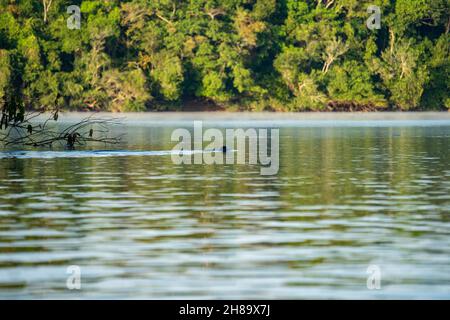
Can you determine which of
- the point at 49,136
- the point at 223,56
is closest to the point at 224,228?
the point at 49,136

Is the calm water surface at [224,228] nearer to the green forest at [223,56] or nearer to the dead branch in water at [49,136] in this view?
the dead branch in water at [49,136]

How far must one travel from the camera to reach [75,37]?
6644 centimetres

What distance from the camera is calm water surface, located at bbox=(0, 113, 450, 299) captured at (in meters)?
12.1

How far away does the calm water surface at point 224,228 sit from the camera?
12070 millimetres

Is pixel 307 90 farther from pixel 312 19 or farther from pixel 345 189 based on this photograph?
pixel 345 189

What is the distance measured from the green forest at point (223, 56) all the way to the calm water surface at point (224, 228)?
37271 mm

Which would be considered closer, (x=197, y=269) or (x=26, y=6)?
(x=197, y=269)

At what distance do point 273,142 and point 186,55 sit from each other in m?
31.5

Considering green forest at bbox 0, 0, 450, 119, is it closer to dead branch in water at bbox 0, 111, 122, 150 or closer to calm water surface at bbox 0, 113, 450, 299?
dead branch in water at bbox 0, 111, 122, 150

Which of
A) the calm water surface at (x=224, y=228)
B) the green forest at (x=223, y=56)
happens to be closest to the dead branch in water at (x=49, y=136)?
the calm water surface at (x=224, y=228)

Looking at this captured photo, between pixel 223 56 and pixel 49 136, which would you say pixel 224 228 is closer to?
pixel 49 136

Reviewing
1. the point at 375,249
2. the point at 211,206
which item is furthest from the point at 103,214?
the point at 375,249

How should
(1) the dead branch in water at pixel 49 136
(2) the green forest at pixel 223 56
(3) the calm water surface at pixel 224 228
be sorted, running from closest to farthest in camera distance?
(3) the calm water surface at pixel 224 228
(1) the dead branch in water at pixel 49 136
(2) the green forest at pixel 223 56

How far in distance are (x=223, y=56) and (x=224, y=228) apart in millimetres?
50970
